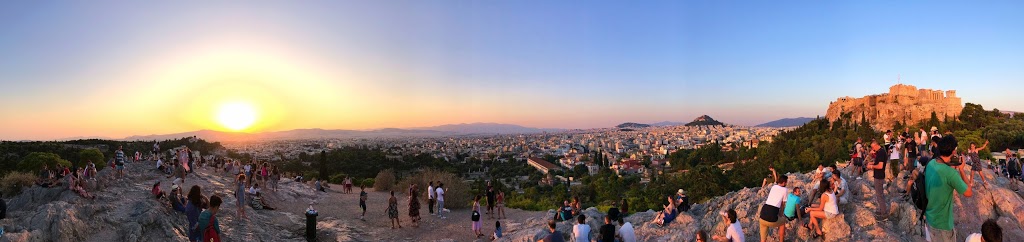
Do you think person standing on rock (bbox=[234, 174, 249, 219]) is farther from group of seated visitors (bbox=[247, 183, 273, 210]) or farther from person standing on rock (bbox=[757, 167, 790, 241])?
person standing on rock (bbox=[757, 167, 790, 241])

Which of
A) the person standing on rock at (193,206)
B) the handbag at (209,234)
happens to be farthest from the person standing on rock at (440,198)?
the handbag at (209,234)

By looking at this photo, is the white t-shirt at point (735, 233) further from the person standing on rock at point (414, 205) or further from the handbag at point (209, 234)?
the person standing on rock at point (414, 205)

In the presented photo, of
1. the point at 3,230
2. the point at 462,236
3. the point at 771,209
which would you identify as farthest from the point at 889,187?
the point at 3,230

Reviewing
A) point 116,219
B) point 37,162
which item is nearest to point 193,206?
point 116,219

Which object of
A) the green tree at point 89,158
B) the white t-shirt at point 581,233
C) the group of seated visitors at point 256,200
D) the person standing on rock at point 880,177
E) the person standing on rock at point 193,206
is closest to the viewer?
the person standing on rock at point 193,206

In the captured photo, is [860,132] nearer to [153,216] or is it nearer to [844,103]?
[844,103]

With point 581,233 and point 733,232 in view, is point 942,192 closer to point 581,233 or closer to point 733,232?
point 733,232
